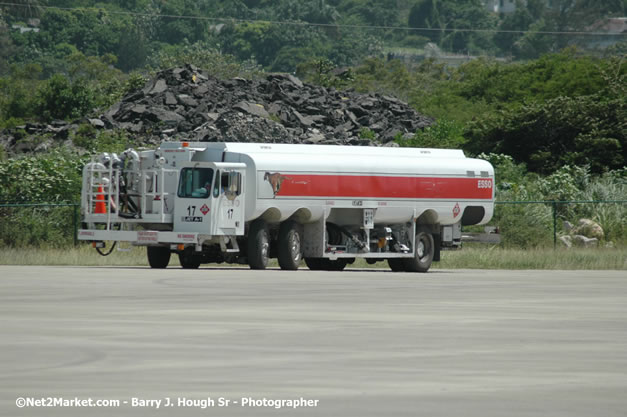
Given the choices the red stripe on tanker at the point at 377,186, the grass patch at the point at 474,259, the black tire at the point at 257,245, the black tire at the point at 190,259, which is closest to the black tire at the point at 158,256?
the black tire at the point at 190,259

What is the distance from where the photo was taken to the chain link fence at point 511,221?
4419 centimetres

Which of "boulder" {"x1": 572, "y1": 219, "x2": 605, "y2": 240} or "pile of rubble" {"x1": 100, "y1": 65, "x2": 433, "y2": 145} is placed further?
"pile of rubble" {"x1": 100, "y1": 65, "x2": 433, "y2": 145}

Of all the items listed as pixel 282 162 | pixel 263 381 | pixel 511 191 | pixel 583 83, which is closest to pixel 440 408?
pixel 263 381

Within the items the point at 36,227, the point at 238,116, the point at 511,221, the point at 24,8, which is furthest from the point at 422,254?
the point at 24,8

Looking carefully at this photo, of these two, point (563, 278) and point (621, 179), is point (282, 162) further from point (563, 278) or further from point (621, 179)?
point (621, 179)

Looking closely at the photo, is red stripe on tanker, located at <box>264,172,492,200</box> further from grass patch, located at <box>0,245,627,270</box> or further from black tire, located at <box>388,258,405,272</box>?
grass patch, located at <box>0,245,627,270</box>

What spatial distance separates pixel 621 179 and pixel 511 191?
211 inches

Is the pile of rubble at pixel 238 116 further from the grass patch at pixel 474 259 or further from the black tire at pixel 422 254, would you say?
the black tire at pixel 422 254

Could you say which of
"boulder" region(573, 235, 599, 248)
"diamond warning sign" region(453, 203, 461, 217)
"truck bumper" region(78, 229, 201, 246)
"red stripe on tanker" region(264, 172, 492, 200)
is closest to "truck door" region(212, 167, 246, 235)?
"truck bumper" region(78, 229, 201, 246)

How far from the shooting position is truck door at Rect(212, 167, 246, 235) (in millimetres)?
35000

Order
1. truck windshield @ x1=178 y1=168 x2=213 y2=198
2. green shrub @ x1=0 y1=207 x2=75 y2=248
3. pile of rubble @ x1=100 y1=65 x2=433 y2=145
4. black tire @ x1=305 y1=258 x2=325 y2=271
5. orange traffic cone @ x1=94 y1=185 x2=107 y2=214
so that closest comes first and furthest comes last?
truck windshield @ x1=178 y1=168 x2=213 y2=198
orange traffic cone @ x1=94 y1=185 x2=107 y2=214
black tire @ x1=305 y1=258 x2=325 y2=271
green shrub @ x1=0 y1=207 x2=75 y2=248
pile of rubble @ x1=100 y1=65 x2=433 y2=145

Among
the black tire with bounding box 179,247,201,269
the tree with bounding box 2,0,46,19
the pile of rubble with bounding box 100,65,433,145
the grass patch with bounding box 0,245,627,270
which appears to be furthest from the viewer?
the tree with bounding box 2,0,46,19

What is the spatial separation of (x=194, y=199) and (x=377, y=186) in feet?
18.1

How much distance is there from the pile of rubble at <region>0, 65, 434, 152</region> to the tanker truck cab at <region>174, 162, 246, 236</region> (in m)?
23.6
